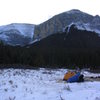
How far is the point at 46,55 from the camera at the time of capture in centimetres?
9956

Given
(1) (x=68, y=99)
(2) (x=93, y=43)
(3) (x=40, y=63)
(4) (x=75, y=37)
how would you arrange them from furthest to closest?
(4) (x=75, y=37)
(2) (x=93, y=43)
(3) (x=40, y=63)
(1) (x=68, y=99)

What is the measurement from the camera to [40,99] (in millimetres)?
9188

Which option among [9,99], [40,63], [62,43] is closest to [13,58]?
[40,63]

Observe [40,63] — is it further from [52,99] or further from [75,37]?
[75,37]

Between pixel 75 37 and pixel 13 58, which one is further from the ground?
pixel 75 37

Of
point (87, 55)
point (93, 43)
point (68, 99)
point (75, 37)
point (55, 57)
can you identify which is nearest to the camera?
point (68, 99)

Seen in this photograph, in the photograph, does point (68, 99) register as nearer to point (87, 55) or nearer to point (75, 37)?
point (87, 55)

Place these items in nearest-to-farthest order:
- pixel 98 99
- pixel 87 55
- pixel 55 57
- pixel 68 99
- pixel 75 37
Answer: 1. pixel 98 99
2. pixel 68 99
3. pixel 87 55
4. pixel 55 57
5. pixel 75 37

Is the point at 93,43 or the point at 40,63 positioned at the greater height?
the point at 93,43

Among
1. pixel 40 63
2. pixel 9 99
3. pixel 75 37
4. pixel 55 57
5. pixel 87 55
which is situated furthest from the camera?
pixel 75 37

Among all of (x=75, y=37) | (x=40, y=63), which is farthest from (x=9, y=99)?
(x=75, y=37)

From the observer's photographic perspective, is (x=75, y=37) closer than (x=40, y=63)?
No

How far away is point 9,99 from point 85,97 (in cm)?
289

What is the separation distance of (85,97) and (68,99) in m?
0.60
